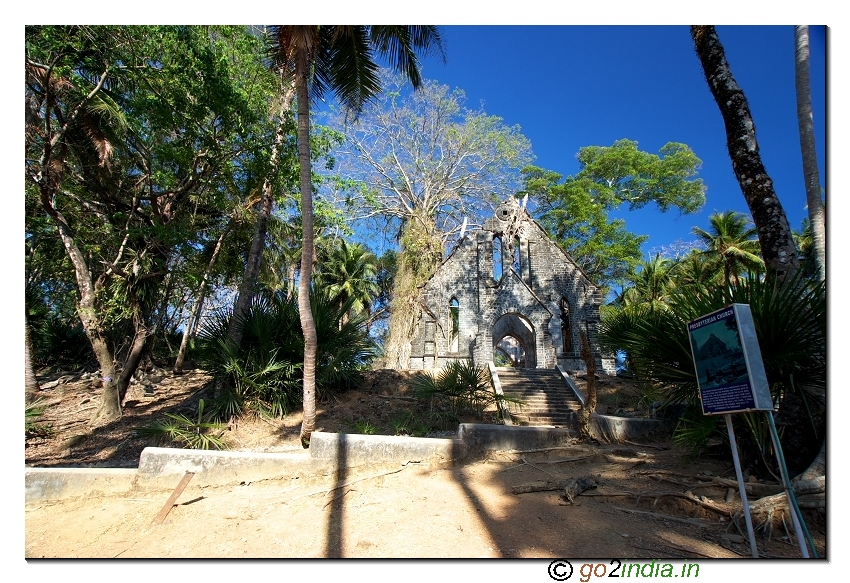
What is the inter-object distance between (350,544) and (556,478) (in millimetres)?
2789

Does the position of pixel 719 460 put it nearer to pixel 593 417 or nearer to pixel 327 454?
pixel 593 417

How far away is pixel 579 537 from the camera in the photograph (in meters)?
4.14

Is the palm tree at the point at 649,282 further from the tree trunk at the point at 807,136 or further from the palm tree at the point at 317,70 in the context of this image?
the palm tree at the point at 317,70

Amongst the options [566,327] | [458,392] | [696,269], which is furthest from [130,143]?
[696,269]

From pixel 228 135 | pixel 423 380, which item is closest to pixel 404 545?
pixel 423 380

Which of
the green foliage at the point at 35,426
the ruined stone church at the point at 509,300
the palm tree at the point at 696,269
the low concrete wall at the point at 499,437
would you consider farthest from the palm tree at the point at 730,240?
the green foliage at the point at 35,426

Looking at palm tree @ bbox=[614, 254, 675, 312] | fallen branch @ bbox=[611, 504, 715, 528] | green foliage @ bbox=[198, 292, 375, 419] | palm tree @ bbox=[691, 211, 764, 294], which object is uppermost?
palm tree @ bbox=[691, 211, 764, 294]

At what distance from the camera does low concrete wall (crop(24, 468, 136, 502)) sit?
18.8 feet

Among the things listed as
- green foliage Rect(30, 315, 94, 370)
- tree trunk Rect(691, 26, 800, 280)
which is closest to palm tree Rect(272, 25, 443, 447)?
tree trunk Rect(691, 26, 800, 280)

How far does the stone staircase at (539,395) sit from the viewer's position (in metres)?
10.5

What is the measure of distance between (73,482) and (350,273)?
22.8 m

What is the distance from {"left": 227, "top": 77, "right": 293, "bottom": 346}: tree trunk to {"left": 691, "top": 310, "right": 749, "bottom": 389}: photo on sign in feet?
28.0

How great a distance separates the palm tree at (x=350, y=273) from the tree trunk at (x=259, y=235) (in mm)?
16109

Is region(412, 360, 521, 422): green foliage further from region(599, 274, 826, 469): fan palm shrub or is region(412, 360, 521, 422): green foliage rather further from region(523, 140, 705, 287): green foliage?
region(523, 140, 705, 287): green foliage
